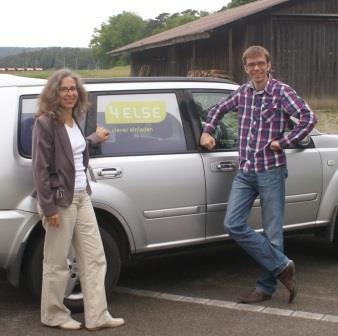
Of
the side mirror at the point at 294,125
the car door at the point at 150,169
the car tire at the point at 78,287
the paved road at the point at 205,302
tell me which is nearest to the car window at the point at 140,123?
the car door at the point at 150,169

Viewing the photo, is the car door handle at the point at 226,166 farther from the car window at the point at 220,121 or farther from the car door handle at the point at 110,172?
the car door handle at the point at 110,172

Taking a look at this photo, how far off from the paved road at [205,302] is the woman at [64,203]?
18 cm

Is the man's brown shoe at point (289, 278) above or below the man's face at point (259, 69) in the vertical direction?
below

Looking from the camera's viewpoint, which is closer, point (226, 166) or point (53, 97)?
point (53, 97)

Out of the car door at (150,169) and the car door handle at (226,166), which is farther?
the car door handle at (226,166)

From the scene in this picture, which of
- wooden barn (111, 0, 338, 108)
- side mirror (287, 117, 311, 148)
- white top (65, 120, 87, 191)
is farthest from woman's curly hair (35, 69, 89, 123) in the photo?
wooden barn (111, 0, 338, 108)

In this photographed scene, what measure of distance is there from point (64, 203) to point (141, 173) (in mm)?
798

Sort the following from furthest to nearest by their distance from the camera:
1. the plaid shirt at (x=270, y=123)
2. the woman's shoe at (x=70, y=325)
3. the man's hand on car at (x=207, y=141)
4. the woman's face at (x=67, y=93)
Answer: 1. the man's hand on car at (x=207, y=141)
2. the plaid shirt at (x=270, y=123)
3. the woman's shoe at (x=70, y=325)
4. the woman's face at (x=67, y=93)

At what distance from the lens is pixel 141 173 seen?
468 centimetres

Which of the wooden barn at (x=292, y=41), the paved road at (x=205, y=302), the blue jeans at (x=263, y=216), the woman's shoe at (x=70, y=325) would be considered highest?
the wooden barn at (x=292, y=41)

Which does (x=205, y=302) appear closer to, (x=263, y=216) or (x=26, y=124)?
(x=263, y=216)

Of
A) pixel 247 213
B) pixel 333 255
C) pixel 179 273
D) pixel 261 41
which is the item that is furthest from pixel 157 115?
pixel 261 41

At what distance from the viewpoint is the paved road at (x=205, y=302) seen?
4305 mm

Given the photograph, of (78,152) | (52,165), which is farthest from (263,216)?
(52,165)
